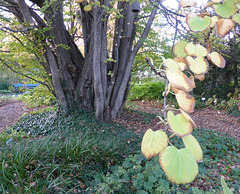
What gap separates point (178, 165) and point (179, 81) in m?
0.21

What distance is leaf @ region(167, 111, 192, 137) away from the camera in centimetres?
45

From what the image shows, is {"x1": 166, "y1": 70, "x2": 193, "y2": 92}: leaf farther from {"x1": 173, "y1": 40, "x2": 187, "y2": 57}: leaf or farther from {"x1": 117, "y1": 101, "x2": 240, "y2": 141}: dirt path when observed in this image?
{"x1": 117, "y1": 101, "x2": 240, "y2": 141}: dirt path

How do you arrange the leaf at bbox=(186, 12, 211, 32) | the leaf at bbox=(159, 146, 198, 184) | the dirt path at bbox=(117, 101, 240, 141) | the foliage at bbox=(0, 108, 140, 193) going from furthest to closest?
1. the dirt path at bbox=(117, 101, 240, 141)
2. the foliage at bbox=(0, 108, 140, 193)
3. the leaf at bbox=(186, 12, 211, 32)
4. the leaf at bbox=(159, 146, 198, 184)

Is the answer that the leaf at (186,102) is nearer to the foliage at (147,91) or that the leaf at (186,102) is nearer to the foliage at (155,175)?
the foliage at (155,175)

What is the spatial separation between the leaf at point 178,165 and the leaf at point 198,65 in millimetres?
236

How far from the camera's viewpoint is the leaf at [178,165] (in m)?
0.42

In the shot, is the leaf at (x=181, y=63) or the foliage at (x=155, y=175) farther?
the foliage at (x=155, y=175)

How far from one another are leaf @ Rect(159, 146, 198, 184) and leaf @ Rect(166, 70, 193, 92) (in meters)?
0.16

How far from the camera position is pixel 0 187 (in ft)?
5.73

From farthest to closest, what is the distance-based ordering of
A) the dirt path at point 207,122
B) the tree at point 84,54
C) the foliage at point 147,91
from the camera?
the foliage at point 147,91 → the dirt path at point 207,122 → the tree at point 84,54

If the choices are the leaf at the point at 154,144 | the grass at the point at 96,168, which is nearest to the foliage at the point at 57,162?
the grass at the point at 96,168

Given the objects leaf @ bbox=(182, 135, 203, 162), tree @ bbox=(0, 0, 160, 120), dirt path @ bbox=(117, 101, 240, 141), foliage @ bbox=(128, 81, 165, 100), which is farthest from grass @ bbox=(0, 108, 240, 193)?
foliage @ bbox=(128, 81, 165, 100)

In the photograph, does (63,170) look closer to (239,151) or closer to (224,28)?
(224,28)

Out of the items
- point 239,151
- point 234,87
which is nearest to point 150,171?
point 239,151
